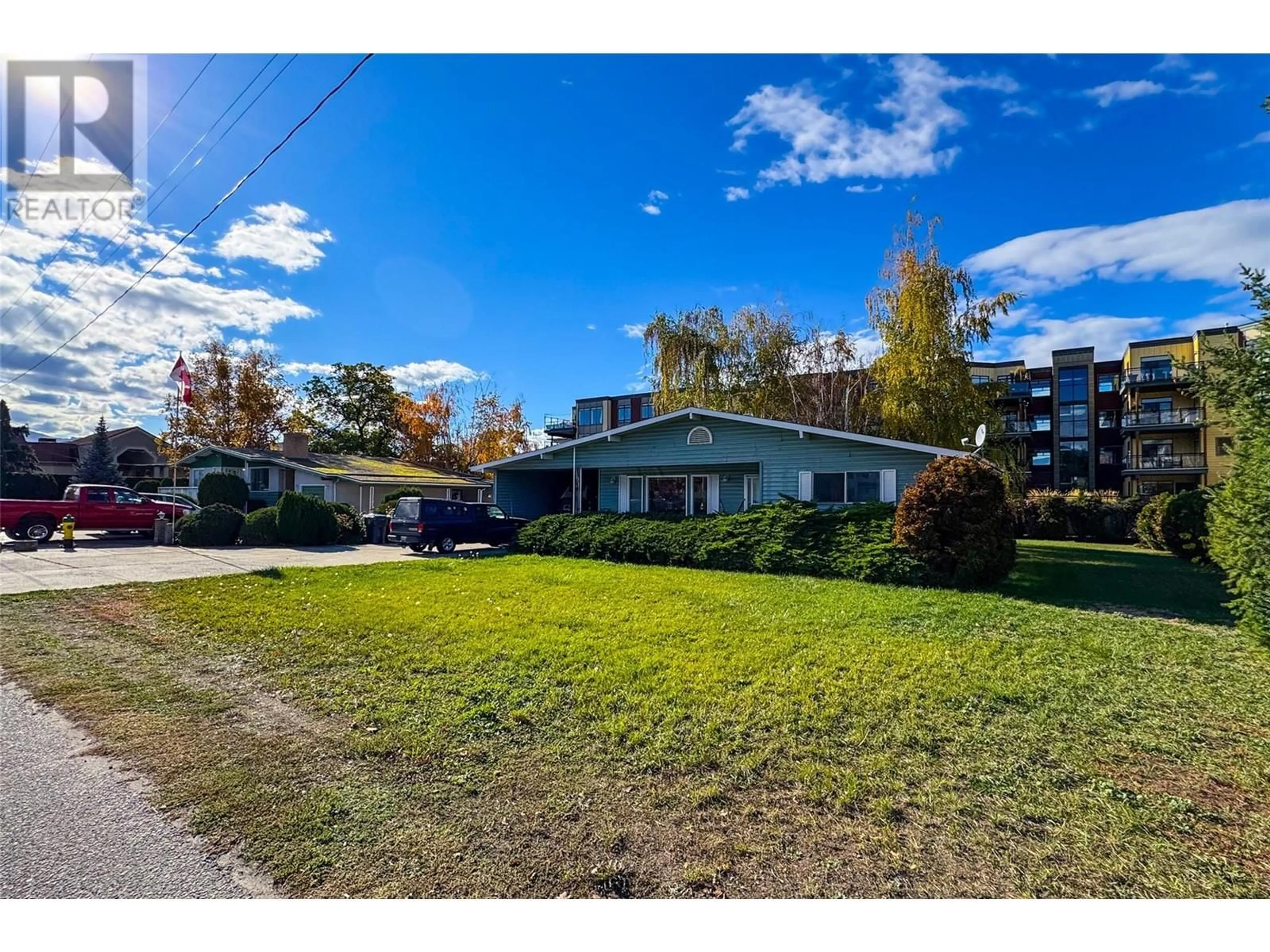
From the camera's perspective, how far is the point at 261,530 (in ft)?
61.3

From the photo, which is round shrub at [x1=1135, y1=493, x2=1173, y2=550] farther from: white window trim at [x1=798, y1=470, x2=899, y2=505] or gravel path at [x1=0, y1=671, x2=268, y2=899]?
gravel path at [x1=0, y1=671, x2=268, y2=899]

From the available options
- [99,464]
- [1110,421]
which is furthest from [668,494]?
[99,464]

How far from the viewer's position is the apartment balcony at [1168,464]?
32.9 m

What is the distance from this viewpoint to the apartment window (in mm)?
42406

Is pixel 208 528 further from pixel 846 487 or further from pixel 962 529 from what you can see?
pixel 962 529

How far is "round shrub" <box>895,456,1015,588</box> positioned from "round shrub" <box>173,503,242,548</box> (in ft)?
64.4

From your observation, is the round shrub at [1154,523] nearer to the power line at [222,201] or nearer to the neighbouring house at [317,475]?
the power line at [222,201]

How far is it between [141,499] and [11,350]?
10.7 m

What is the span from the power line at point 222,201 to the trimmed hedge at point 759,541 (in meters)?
9.86

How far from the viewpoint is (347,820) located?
2951mm

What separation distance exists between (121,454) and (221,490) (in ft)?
139

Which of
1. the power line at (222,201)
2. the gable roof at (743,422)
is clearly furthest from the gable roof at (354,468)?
the power line at (222,201)

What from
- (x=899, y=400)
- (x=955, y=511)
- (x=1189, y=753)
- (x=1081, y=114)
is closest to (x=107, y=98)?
(x=1189, y=753)
